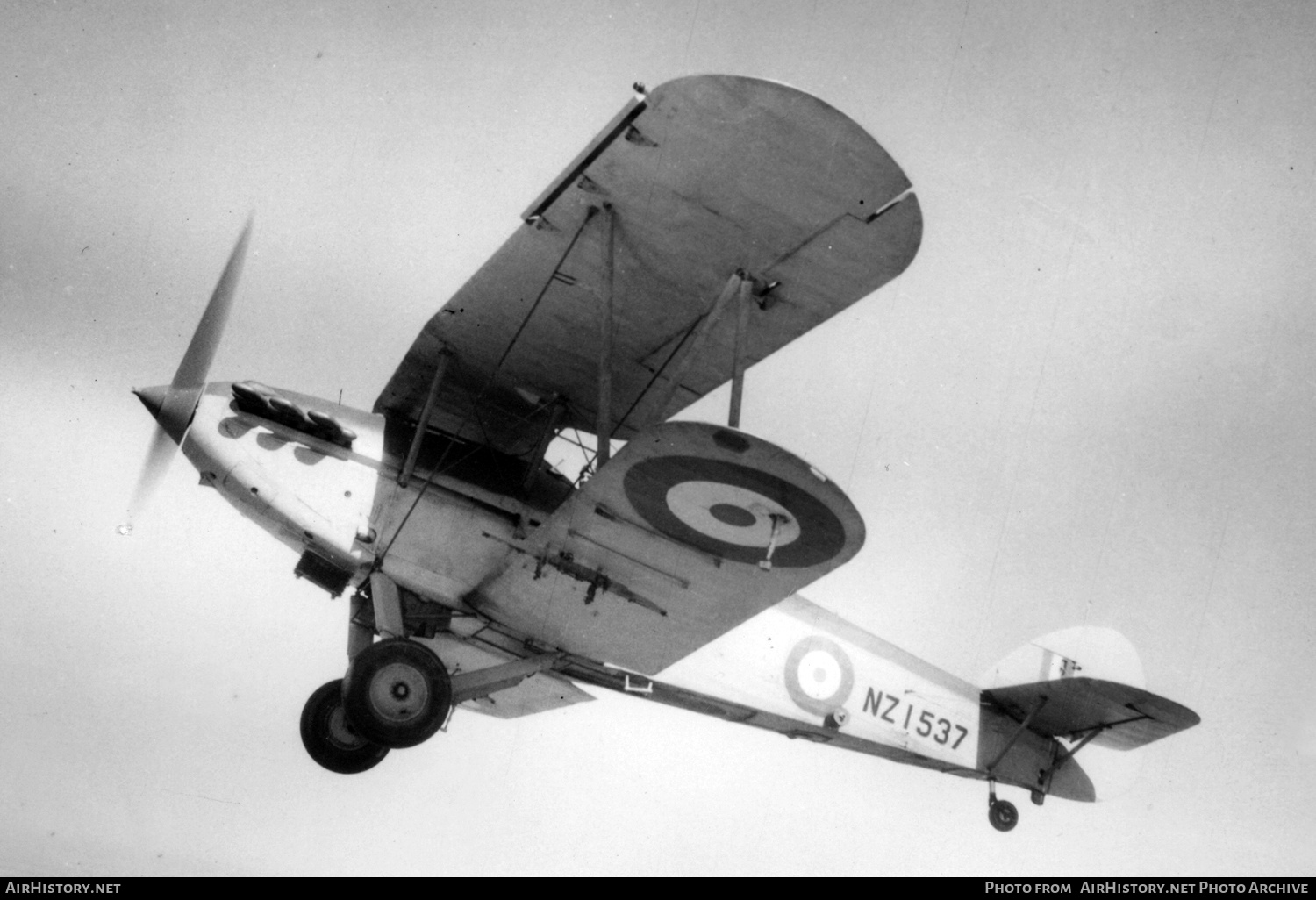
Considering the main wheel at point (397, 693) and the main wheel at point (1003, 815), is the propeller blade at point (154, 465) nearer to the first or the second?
the main wheel at point (397, 693)

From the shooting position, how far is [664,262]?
19.2 ft

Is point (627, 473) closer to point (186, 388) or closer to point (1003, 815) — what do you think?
point (186, 388)

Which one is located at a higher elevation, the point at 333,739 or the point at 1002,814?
the point at 1002,814

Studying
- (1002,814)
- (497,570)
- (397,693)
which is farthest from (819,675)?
(397,693)

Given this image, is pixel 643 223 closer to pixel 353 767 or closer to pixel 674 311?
pixel 674 311

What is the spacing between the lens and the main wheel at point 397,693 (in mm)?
5773

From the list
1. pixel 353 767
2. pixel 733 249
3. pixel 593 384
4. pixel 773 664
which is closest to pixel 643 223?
pixel 733 249

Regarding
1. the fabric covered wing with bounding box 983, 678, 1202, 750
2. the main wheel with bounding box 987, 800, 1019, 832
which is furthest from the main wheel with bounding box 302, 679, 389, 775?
the fabric covered wing with bounding box 983, 678, 1202, 750

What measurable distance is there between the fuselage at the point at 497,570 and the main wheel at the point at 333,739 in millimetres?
975

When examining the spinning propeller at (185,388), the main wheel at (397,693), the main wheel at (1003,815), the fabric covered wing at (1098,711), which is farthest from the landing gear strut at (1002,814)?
the spinning propeller at (185,388)

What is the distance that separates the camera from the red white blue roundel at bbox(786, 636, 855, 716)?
7480 mm

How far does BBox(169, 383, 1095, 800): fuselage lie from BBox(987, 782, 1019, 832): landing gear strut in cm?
34

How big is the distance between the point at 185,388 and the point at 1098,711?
7220 mm

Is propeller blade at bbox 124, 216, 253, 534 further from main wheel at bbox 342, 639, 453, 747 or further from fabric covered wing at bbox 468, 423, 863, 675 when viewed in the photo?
fabric covered wing at bbox 468, 423, 863, 675
